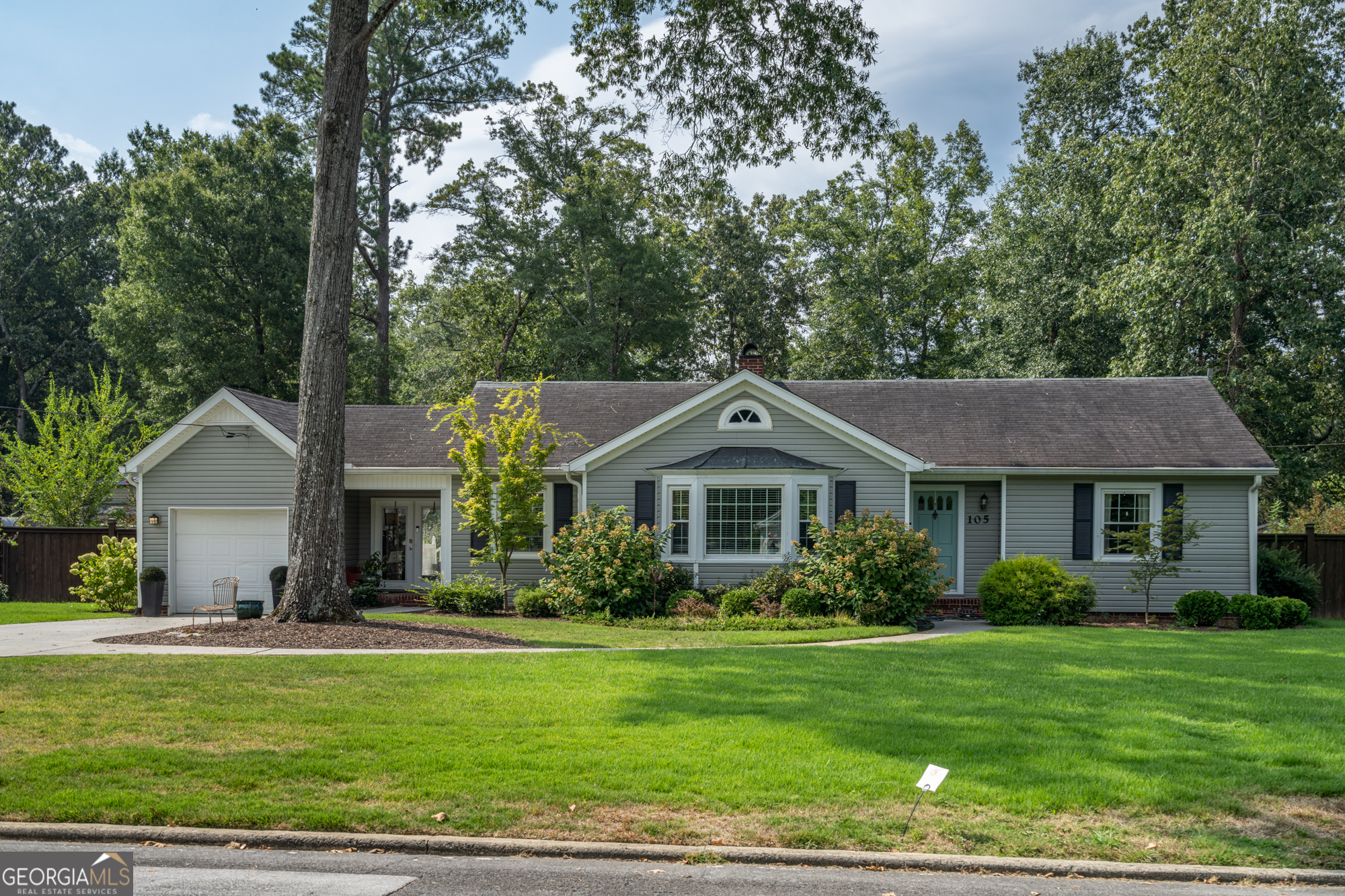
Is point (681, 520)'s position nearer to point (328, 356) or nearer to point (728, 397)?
point (728, 397)

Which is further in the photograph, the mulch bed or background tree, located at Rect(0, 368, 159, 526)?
background tree, located at Rect(0, 368, 159, 526)

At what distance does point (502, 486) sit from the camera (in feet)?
56.5

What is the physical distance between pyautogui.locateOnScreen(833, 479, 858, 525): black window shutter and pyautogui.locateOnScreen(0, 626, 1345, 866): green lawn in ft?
23.0

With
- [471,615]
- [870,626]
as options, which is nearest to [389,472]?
[471,615]

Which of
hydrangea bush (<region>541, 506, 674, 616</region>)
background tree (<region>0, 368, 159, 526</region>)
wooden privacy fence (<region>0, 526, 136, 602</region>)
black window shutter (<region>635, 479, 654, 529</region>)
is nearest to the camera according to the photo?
hydrangea bush (<region>541, 506, 674, 616</region>)

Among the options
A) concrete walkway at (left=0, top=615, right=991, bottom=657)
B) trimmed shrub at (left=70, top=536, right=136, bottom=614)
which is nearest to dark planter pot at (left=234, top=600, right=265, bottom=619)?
concrete walkway at (left=0, top=615, right=991, bottom=657)

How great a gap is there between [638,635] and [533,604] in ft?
11.6

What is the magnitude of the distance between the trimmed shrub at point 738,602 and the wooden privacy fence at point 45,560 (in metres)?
14.3

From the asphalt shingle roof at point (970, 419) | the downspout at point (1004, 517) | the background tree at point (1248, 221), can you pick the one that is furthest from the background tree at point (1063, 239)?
the downspout at point (1004, 517)

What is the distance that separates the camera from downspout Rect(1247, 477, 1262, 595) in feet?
56.9

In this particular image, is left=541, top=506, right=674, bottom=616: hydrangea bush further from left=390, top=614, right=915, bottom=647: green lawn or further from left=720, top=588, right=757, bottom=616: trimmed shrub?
left=720, top=588, right=757, bottom=616: trimmed shrub

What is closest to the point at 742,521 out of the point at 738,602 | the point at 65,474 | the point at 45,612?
the point at 738,602

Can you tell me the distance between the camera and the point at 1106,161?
2595 centimetres

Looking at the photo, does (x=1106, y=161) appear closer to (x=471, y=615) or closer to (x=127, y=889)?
(x=471, y=615)
